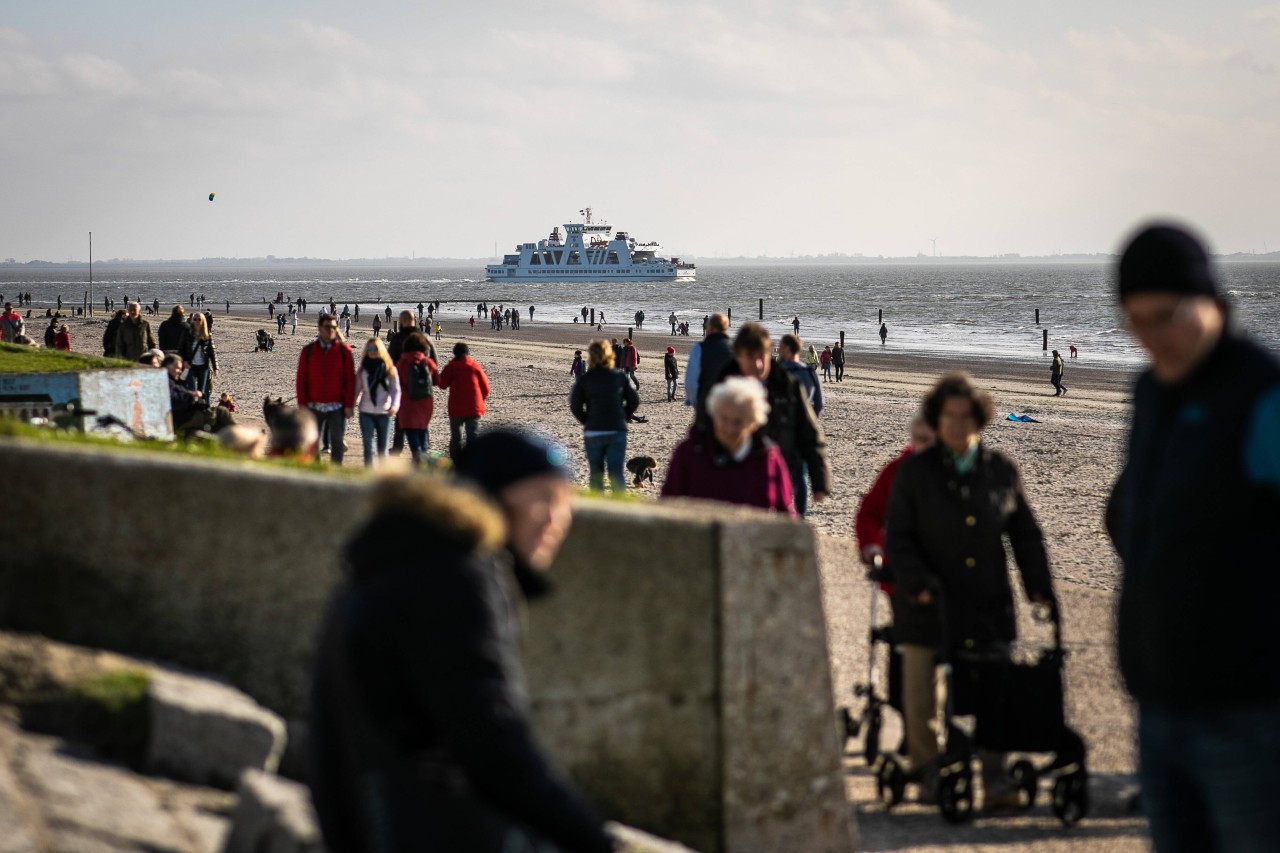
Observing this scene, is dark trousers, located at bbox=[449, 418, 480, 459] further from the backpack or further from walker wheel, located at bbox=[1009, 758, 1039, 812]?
walker wheel, located at bbox=[1009, 758, 1039, 812]

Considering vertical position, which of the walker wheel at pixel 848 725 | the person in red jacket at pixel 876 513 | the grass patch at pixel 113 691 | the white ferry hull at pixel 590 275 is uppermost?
the white ferry hull at pixel 590 275

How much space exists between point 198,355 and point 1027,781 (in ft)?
38.2

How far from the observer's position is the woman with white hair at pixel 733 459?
5336 mm

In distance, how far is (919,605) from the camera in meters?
4.87

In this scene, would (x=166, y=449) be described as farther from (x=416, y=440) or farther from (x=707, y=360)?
(x=416, y=440)

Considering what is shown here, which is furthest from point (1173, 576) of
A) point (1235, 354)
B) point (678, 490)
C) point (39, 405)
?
point (39, 405)

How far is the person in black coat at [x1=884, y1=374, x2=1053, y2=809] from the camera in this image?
4.75 metres

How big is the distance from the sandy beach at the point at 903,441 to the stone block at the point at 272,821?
89.0 inches

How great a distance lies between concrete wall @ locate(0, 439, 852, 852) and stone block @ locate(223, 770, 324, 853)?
3.57 ft

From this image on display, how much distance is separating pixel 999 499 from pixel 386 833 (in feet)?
10.4

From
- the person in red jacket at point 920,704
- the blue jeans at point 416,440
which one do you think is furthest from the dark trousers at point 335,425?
the person in red jacket at point 920,704

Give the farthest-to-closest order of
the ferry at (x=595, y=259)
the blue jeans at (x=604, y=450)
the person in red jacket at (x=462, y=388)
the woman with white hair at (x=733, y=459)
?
the ferry at (x=595, y=259) → the person in red jacket at (x=462, y=388) → the blue jeans at (x=604, y=450) → the woman with white hair at (x=733, y=459)

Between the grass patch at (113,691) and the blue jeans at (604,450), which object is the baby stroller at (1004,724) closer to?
the grass patch at (113,691)

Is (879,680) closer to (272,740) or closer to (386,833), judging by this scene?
(272,740)
